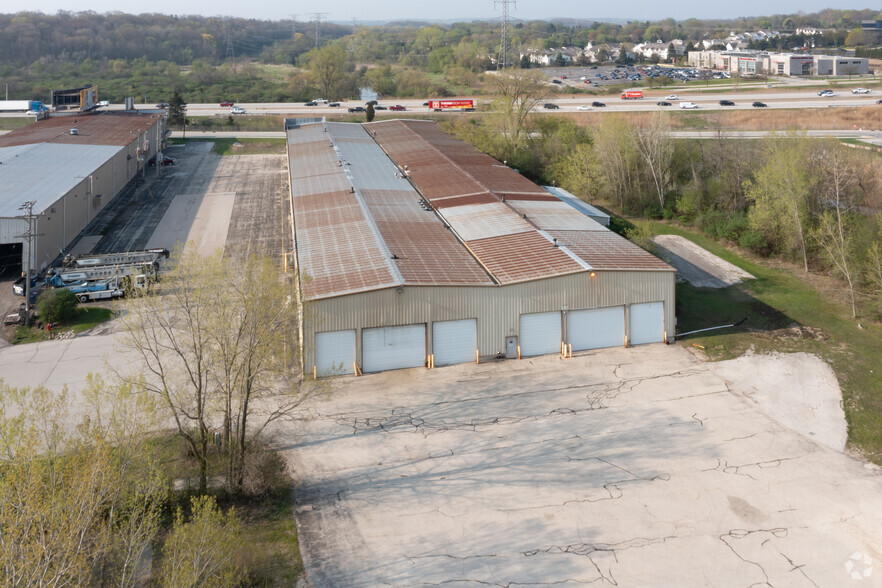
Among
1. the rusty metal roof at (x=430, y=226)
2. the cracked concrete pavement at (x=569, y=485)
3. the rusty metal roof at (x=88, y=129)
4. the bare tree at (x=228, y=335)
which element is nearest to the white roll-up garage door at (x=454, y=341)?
the cracked concrete pavement at (x=569, y=485)

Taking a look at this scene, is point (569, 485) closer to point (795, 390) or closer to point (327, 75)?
point (795, 390)

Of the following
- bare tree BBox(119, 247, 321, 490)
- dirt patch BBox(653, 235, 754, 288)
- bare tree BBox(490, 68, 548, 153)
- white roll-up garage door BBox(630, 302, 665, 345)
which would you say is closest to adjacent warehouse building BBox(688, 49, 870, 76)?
bare tree BBox(490, 68, 548, 153)

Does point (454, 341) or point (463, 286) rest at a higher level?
point (463, 286)

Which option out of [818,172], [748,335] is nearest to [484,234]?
[748,335]

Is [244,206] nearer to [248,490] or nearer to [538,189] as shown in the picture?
[538,189]

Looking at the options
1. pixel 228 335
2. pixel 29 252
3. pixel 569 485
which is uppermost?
pixel 29 252

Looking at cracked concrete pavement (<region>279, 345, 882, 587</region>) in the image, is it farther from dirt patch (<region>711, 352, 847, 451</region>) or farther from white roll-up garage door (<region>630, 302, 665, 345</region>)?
white roll-up garage door (<region>630, 302, 665, 345</region>)

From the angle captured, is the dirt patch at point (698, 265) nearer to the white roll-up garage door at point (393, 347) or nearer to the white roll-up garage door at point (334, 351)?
the white roll-up garage door at point (393, 347)

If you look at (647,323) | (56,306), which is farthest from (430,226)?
(56,306)
